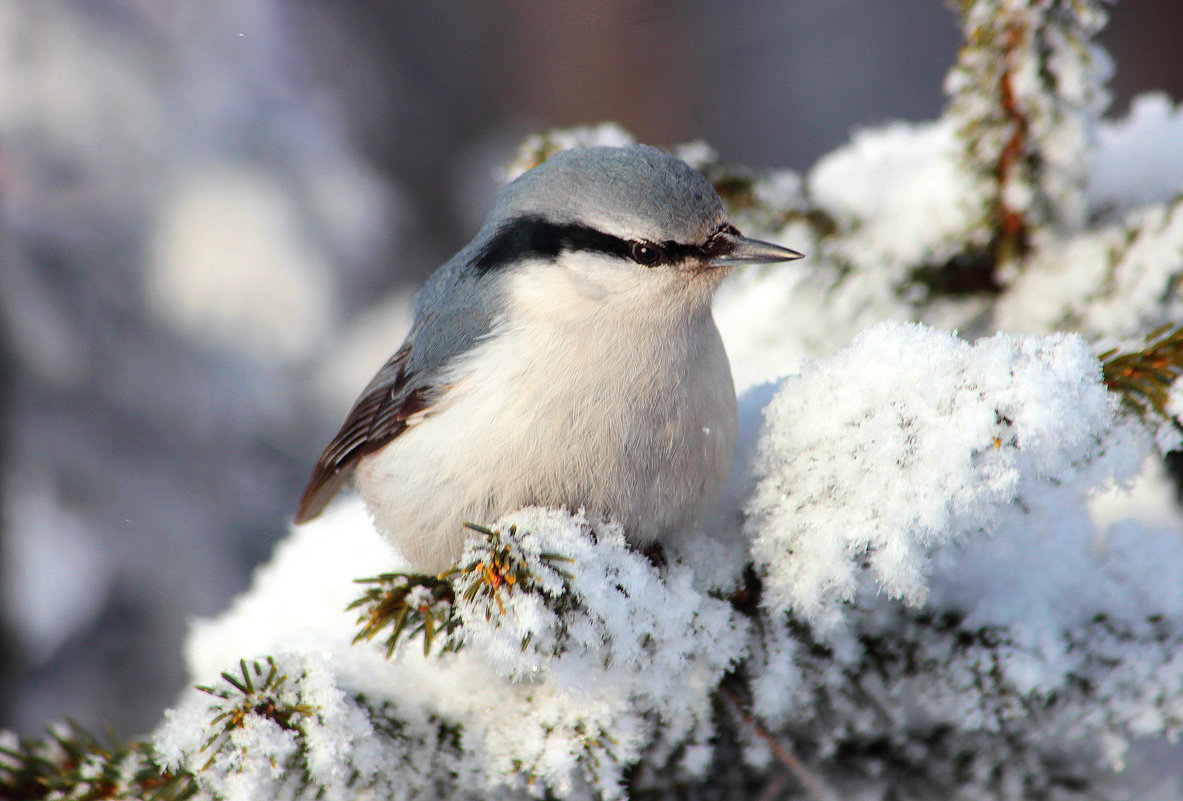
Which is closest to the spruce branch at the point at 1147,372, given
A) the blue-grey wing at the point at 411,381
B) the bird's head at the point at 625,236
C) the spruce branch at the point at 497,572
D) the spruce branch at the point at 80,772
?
the bird's head at the point at 625,236

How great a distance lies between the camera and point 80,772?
1026 millimetres

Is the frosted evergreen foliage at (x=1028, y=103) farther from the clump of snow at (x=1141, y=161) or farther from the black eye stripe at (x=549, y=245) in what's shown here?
the black eye stripe at (x=549, y=245)

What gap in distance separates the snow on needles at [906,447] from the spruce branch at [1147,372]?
10 centimetres

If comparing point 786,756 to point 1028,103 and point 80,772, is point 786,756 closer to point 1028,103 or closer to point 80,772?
point 80,772

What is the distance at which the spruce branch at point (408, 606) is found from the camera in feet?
3.08

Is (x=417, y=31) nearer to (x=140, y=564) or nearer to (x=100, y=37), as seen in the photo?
(x=100, y=37)

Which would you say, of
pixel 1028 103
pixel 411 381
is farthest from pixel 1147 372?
pixel 411 381

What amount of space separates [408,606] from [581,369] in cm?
36

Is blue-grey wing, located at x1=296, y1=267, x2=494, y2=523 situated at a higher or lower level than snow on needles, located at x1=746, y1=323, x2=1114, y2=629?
higher

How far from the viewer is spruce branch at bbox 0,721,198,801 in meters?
0.99

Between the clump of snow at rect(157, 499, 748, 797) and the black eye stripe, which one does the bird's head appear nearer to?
the black eye stripe

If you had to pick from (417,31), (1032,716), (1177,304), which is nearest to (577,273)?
(1032,716)

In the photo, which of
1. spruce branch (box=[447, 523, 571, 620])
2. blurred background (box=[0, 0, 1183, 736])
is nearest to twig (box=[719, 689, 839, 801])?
spruce branch (box=[447, 523, 571, 620])

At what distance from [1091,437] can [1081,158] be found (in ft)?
2.41
